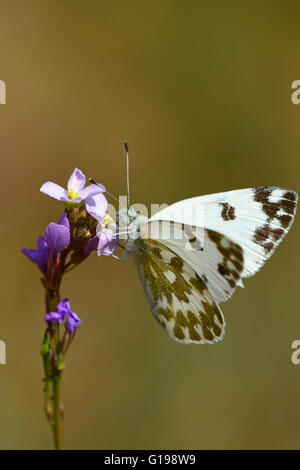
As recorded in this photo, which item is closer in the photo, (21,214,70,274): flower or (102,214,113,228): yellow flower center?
(21,214,70,274): flower

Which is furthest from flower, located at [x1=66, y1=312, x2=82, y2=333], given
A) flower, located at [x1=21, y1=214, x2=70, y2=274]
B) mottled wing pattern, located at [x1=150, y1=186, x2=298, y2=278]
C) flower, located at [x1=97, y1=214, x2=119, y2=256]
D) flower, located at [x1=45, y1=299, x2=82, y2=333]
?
mottled wing pattern, located at [x1=150, y1=186, x2=298, y2=278]

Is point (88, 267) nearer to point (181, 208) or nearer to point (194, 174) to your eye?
point (194, 174)

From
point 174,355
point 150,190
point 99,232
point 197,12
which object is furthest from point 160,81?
point 99,232

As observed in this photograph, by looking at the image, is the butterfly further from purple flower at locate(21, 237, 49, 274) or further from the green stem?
the green stem

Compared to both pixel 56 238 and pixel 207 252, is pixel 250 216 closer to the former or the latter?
pixel 207 252

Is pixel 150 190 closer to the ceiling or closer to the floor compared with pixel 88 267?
closer to the ceiling

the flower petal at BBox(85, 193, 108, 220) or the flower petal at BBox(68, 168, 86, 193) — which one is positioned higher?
the flower petal at BBox(68, 168, 86, 193)

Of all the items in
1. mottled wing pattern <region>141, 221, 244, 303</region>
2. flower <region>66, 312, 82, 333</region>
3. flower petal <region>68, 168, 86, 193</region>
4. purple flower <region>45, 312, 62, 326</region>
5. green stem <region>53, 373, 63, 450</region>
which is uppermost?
flower petal <region>68, 168, 86, 193</region>
